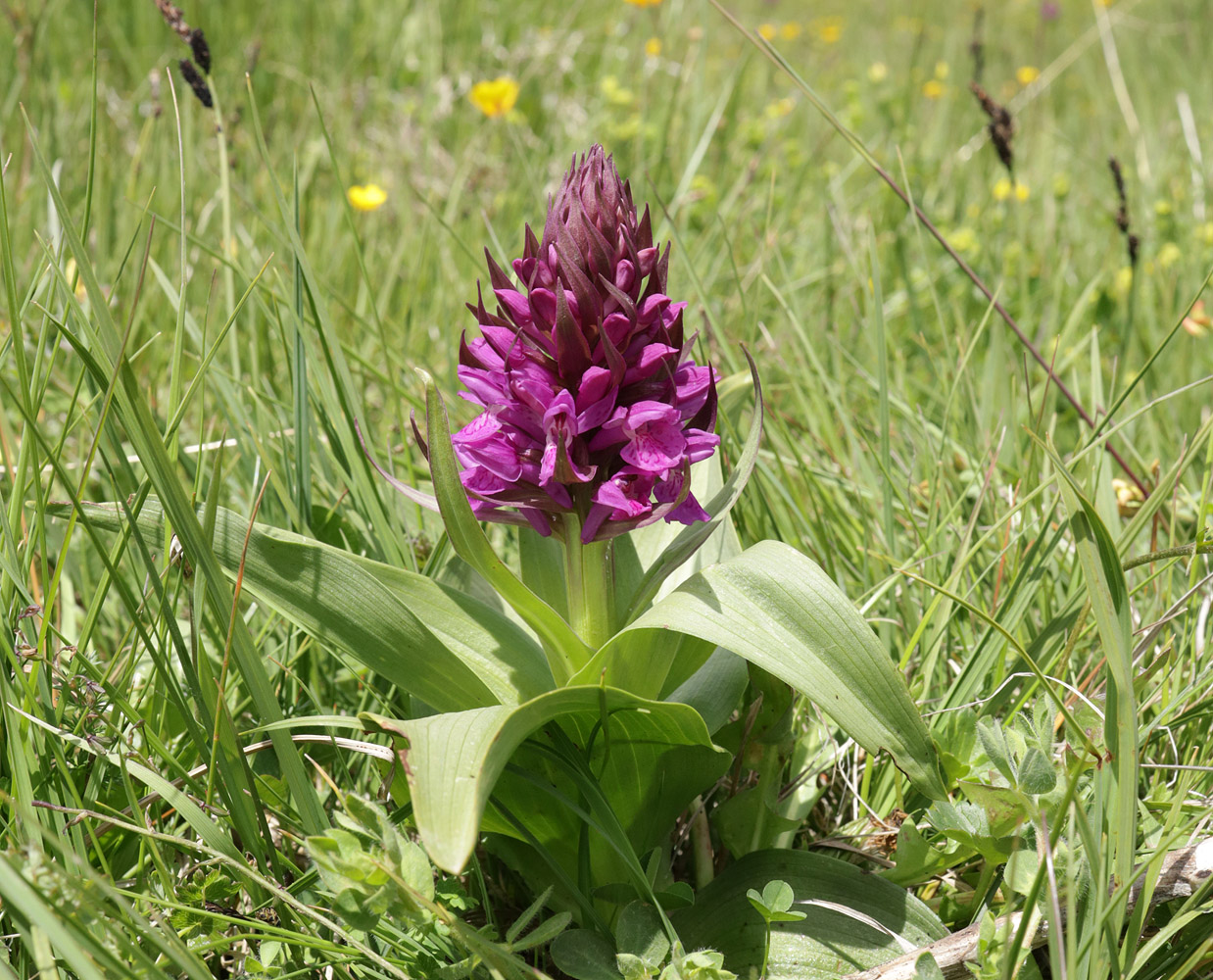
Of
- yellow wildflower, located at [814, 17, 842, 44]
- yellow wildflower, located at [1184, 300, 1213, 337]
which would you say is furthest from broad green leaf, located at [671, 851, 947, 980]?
yellow wildflower, located at [814, 17, 842, 44]

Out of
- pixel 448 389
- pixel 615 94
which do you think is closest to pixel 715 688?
pixel 448 389

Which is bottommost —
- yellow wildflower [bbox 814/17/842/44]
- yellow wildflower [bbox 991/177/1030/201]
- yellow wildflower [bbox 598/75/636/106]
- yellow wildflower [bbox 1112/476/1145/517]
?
yellow wildflower [bbox 1112/476/1145/517]

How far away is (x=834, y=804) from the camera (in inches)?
64.9

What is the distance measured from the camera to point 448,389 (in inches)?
102

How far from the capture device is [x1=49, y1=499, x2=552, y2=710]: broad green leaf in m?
1.23

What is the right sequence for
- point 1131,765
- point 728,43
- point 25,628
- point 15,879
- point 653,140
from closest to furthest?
point 15,879 < point 1131,765 < point 25,628 < point 653,140 < point 728,43

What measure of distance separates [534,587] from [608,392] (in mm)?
410

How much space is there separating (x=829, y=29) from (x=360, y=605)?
730cm

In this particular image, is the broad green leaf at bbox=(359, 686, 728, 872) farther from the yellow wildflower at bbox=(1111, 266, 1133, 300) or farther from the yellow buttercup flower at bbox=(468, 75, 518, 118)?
the yellow buttercup flower at bbox=(468, 75, 518, 118)

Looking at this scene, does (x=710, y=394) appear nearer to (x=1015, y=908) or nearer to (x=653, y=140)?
(x=1015, y=908)

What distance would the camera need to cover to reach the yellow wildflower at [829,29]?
7.07 m

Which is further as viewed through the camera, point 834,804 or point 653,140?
point 653,140

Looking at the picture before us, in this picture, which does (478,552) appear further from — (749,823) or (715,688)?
(749,823)

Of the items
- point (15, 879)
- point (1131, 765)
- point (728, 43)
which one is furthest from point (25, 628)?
point (728, 43)
